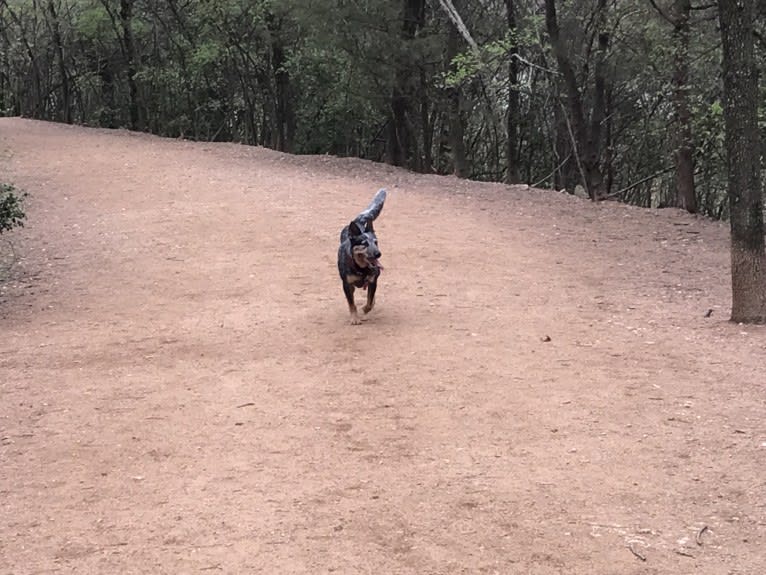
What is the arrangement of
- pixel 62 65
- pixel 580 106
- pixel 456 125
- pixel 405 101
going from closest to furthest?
pixel 580 106 < pixel 456 125 < pixel 405 101 < pixel 62 65

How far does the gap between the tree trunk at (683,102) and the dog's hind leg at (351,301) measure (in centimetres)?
634

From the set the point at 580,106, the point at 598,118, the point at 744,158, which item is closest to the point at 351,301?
the point at 744,158

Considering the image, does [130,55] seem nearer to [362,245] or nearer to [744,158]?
[362,245]

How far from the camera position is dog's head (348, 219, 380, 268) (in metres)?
6.78

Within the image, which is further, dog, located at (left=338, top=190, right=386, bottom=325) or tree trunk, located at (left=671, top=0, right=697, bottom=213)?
tree trunk, located at (left=671, top=0, right=697, bottom=213)

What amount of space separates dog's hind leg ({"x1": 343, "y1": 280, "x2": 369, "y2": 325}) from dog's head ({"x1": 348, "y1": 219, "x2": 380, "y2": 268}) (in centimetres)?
32

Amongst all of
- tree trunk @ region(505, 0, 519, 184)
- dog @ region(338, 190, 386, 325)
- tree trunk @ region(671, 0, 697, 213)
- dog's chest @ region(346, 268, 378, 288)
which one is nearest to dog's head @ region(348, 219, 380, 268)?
dog @ region(338, 190, 386, 325)

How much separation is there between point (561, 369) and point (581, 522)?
2.36 metres

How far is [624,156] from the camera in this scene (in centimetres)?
2098

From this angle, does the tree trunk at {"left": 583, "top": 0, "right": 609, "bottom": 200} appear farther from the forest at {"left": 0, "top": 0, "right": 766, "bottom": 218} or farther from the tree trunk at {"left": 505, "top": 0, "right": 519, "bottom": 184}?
the tree trunk at {"left": 505, "top": 0, "right": 519, "bottom": 184}

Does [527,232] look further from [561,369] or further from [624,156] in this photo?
[624,156]

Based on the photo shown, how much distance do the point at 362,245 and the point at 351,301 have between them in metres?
0.68

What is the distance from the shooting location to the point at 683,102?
1307cm

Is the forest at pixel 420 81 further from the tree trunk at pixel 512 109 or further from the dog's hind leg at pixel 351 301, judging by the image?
the dog's hind leg at pixel 351 301
